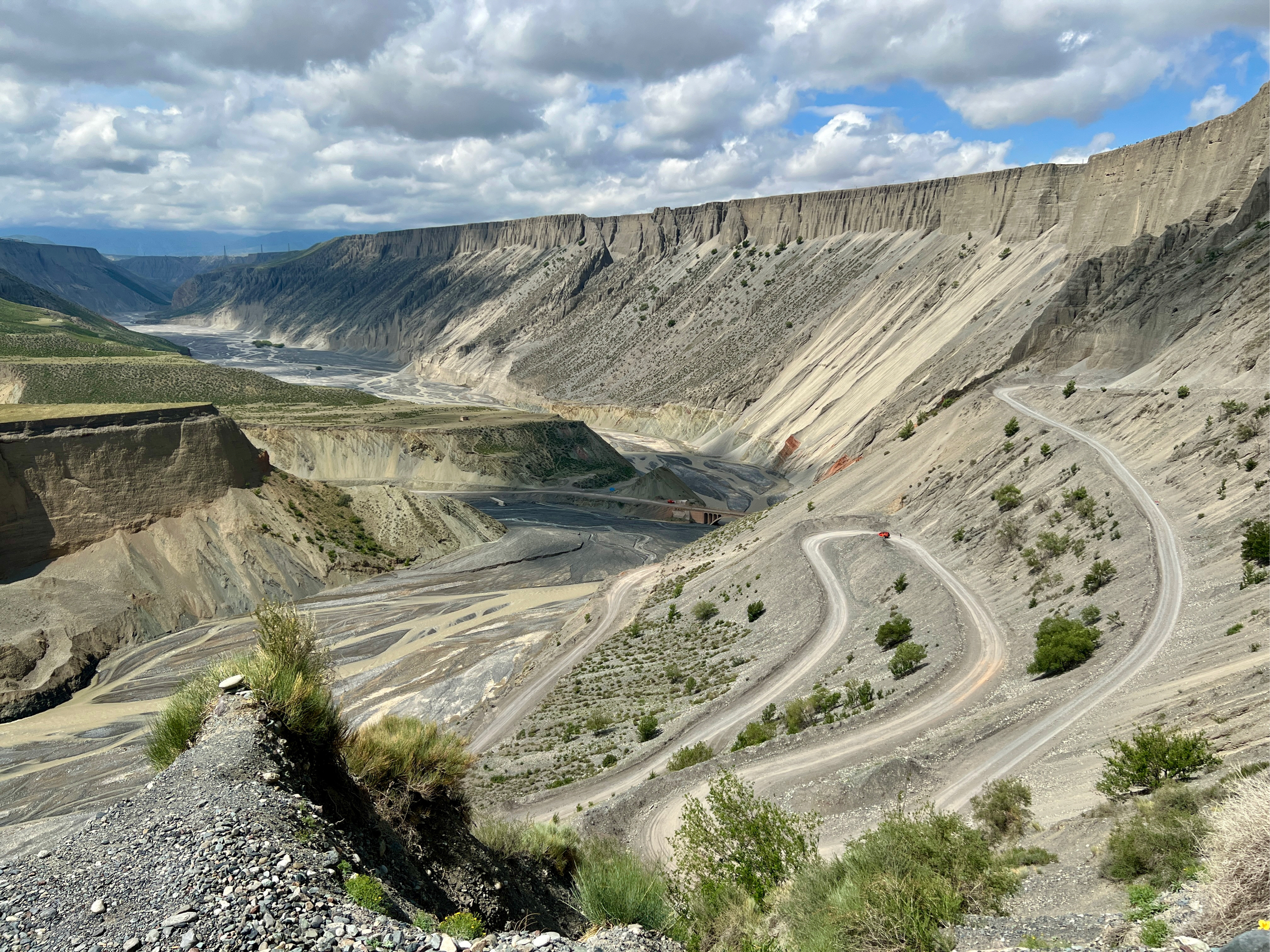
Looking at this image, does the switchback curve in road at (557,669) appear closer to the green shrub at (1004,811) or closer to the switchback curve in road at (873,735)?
the switchback curve in road at (873,735)

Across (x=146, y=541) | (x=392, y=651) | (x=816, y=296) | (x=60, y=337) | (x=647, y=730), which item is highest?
(x=816, y=296)

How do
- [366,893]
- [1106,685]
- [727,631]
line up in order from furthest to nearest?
[727,631] < [1106,685] < [366,893]

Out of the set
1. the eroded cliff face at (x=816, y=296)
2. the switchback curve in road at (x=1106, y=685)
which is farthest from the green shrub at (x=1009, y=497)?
the eroded cliff face at (x=816, y=296)

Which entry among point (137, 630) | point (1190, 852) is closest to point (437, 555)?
point (137, 630)

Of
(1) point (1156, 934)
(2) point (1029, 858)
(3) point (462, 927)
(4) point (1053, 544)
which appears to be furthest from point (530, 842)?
(4) point (1053, 544)

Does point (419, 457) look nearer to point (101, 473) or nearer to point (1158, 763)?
point (101, 473)

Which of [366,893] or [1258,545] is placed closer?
[366,893]

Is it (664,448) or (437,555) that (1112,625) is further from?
(664,448)
